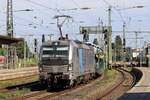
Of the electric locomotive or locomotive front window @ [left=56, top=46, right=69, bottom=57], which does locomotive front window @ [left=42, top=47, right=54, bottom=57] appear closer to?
the electric locomotive

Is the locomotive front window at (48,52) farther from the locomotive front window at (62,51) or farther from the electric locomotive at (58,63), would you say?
the locomotive front window at (62,51)

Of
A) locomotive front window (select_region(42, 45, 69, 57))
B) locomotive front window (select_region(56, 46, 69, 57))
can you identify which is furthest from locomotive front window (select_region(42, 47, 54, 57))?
A: locomotive front window (select_region(56, 46, 69, 57))

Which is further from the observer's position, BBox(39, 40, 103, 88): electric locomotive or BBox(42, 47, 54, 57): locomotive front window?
BBox(42, 47, 54, 57): locomotive front window

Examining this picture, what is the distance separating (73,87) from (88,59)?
401 centimetres

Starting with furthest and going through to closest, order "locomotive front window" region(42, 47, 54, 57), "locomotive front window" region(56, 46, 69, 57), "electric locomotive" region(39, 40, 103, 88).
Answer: "locomotive front window" region(42, 47, 54, 57), "locomotive front window" region(56, 46, 69, 57), "electric locomotive" region(39, 40, 103, 88)

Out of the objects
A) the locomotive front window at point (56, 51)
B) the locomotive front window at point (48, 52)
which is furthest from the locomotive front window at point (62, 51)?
the locomotive front window at point (48, 52)

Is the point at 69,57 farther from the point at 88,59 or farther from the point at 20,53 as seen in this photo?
the point at 20,53

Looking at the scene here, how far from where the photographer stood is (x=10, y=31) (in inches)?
1353

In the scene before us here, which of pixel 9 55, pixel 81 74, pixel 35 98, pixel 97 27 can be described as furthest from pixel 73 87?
pixel 97 27

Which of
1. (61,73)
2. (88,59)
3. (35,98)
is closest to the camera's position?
(35,98)

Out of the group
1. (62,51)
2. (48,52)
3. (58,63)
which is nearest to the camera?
(58,63)

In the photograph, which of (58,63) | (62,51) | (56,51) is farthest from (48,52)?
(58,63)

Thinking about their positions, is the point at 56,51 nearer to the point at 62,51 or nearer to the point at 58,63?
the point at 62,51

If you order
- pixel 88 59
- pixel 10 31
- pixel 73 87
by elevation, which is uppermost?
pixel 10 31
